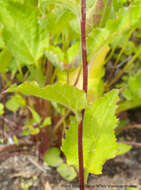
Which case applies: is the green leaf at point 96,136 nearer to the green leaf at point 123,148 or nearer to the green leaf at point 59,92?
the green leaf at point 59,92

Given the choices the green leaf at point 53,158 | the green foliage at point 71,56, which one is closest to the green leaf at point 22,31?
the green foliage at point 71,56

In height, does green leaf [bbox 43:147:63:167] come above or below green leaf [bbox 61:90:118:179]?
below

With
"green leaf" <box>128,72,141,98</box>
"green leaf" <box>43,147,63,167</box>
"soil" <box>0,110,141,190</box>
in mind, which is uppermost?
"green leaf" <box>128,72,141,98</box>

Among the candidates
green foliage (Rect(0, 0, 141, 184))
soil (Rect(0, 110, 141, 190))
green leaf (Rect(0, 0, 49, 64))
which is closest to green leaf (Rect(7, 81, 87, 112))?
green foliage (Rect(0, 0, 141, 184))

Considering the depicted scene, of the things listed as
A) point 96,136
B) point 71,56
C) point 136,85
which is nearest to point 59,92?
point 96,136

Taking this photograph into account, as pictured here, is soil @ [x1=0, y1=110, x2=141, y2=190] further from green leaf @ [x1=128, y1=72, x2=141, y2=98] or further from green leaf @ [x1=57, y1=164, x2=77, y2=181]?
green leaf @ [x1=128, y1=72, x2=141, y2=98]

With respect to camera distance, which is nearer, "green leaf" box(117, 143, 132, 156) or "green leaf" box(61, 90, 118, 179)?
"green leaf" box(61, 90, 118, 179)

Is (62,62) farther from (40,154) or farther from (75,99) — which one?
(40,154)
